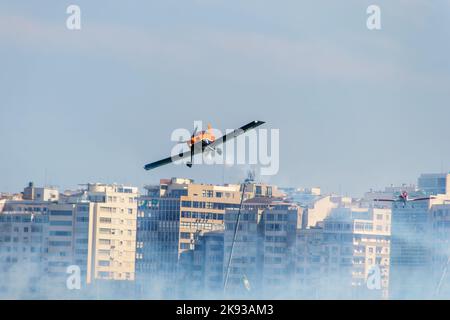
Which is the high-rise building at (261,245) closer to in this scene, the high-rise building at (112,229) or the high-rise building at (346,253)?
the high-rise building at (346,253)

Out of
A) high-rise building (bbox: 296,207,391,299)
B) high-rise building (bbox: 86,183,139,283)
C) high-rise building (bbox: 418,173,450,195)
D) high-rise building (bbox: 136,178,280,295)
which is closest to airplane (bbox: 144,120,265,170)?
high-rise building (bbox: 296,207,391,299)

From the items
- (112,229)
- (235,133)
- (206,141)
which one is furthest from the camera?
(112,229)

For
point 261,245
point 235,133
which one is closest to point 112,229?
point 261,245

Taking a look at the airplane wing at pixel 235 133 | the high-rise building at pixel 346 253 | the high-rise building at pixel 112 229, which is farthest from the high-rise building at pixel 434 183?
the airplane wing at pixel 235 133

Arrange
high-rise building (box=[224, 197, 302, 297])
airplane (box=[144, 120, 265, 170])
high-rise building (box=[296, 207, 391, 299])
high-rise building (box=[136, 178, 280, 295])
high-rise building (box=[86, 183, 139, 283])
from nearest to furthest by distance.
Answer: airplane (box=[144, 120, 265, 170])
high-rise building (box=[296, 207, 391, 299])
high-rise building (box=[224, 197, 302, 297])
high-rise building (box=[86, 183, 139, 283])
high-rise building (box=[136, 178, 280, 295])

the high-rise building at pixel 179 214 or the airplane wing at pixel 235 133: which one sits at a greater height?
the airplane wing at pixel 235 133

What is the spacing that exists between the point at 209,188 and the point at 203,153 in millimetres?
92560

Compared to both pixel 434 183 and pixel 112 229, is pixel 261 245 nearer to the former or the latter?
pixel 112 229

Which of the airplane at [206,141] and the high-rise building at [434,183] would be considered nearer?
the airplane at [206,141]

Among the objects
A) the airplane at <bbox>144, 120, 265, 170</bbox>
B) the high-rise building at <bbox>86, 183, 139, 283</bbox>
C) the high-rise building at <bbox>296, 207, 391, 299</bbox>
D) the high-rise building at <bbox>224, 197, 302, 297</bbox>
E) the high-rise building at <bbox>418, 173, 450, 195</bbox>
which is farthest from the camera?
the high-rise building at <bbox>418, 173, 450, 195</bbox>

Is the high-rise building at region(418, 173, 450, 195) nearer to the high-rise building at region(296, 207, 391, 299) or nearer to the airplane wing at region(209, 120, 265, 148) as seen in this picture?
the high-rise building at region(296, 207, 391, 299)

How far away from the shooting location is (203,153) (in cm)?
9150
